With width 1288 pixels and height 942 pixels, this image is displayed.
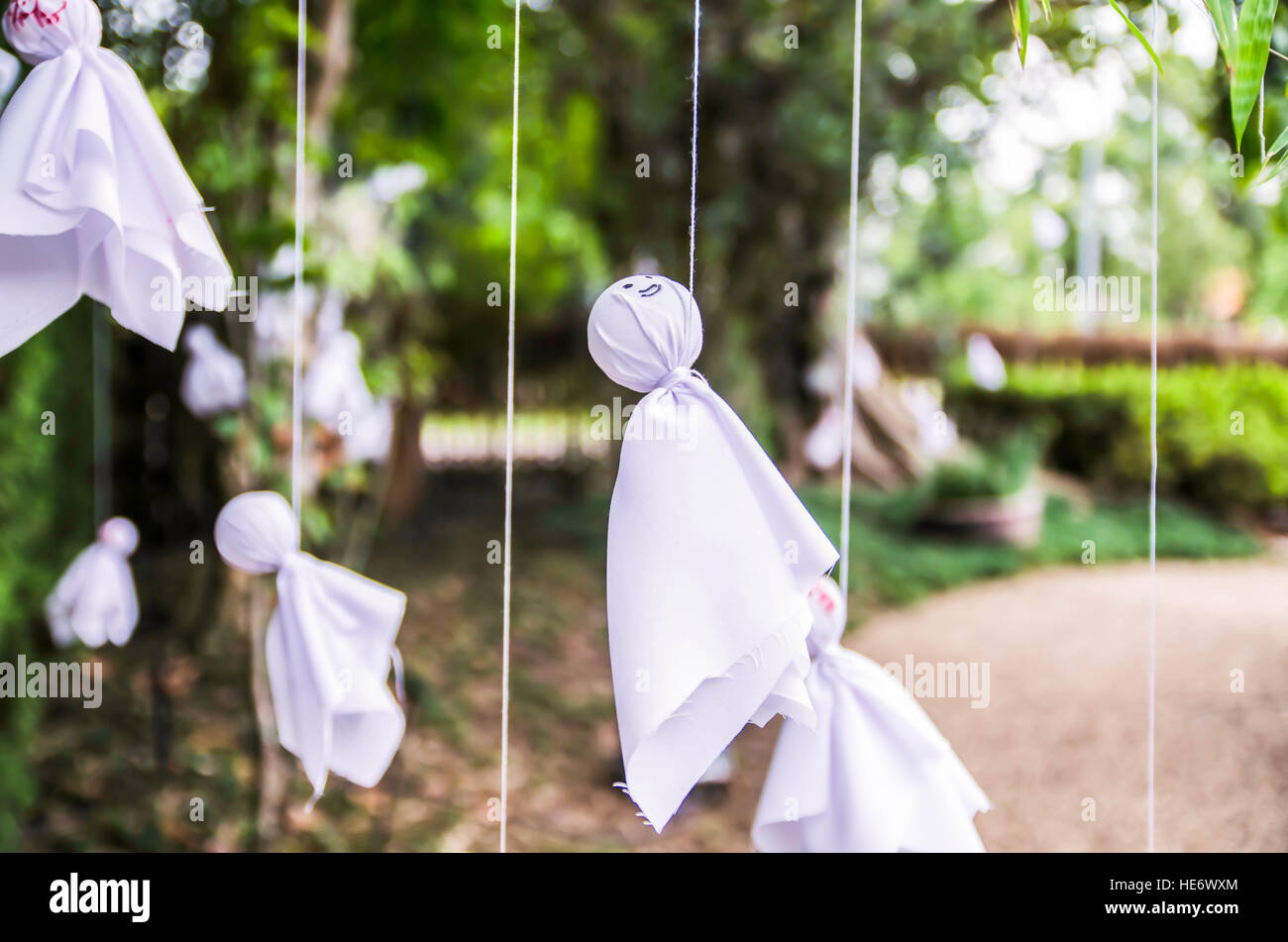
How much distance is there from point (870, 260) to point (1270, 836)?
8198mm

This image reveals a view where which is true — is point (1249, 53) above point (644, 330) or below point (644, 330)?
above

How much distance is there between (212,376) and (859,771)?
2.89 m

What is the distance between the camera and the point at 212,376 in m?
3.72

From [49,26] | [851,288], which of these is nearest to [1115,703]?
[851,288]

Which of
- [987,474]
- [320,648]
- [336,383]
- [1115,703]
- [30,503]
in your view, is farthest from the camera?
[987,474]

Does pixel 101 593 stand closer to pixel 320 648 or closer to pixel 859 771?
pixel 320 648

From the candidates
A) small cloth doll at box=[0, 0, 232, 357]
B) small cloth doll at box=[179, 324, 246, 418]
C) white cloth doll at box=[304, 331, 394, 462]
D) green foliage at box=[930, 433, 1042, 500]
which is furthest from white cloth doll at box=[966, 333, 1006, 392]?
small cloth doll at box=[0, 0, 232, 357]

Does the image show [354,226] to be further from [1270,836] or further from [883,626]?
[1270,836]

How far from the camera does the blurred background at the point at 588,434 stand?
12.7 feet

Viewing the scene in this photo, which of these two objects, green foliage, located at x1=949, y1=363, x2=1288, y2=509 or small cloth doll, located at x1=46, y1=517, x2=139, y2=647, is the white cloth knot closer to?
small cloth doll, located at x1=46, y1=517, x2=139, y2=647

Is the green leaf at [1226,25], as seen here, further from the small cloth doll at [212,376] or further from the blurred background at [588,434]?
the small cloth doll at [212,376]

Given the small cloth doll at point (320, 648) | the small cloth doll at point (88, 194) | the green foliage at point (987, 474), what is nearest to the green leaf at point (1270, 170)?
the small cloth doll at point (320, 648)
